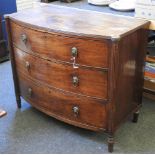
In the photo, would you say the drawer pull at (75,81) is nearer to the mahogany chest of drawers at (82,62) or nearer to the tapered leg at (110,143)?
the mahogany chest of drawers at (82,62)

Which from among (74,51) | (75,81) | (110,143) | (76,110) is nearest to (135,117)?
(110,143)

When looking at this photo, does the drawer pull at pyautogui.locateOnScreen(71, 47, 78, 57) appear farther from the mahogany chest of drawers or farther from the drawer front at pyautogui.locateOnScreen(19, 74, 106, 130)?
the drawer front at pyautogui.locateOnScreen(19, 74, 106, 130)

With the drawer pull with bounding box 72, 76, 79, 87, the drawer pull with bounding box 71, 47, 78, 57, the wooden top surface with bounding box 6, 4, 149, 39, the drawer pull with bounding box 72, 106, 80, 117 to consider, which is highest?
the wooden top surface with bounding box 6, 4, 149, 39

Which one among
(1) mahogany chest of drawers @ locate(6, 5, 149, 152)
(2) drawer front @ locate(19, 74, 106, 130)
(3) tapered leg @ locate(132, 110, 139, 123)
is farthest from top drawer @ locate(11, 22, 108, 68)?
(3) tapered leg @ locate(132, 110, 139, 123)

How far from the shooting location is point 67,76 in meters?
1.59

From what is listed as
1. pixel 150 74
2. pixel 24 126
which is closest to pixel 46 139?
pixel 24 126

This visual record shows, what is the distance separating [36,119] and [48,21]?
0.72 meters

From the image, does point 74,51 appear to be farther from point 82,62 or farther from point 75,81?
point 75,81

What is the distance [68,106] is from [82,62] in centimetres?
32

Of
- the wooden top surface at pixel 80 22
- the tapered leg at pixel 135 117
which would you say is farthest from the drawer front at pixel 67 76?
the tapered leg at pixel 135 117

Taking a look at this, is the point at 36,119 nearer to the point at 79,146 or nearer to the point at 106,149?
the point at 79,146

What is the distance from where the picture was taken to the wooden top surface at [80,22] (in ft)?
4.73

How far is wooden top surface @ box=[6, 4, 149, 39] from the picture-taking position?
144 centimetres

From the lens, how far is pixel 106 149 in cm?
169
